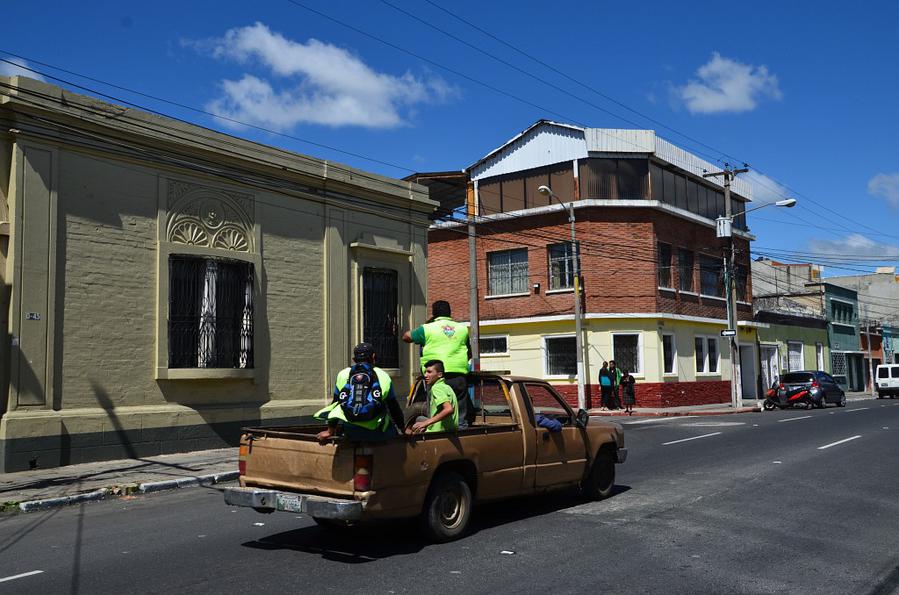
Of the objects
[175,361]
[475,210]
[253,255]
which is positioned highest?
[475,210]

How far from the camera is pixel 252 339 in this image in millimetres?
15805

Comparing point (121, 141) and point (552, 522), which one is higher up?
point (121, 141)

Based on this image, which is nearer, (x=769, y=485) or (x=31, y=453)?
(x=769, y=485)

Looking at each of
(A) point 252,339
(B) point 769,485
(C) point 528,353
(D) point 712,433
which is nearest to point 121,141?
(A) point 252,339

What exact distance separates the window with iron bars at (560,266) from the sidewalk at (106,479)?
64.7 feet

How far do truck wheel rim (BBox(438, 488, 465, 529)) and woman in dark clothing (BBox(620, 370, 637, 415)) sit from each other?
21.4 m

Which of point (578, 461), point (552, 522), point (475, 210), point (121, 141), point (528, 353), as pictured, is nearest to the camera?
point (552, 522)

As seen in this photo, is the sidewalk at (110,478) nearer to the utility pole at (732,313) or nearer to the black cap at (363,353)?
the black cap at (363,353)

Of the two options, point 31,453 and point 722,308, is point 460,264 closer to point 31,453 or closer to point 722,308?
point 722,308

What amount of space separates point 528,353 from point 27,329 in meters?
22.1

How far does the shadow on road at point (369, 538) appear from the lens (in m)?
6.80

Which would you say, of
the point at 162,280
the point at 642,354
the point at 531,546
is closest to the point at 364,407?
the point at 531,546

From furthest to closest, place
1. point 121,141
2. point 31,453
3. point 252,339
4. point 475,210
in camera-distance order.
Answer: point 475,210 < point 252,339 < point 121,141 < point 31,453

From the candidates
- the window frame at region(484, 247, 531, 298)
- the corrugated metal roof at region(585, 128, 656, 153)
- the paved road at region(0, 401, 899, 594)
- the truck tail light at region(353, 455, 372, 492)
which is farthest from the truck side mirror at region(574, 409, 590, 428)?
the window frame at region(484, 247, 531, 298)
